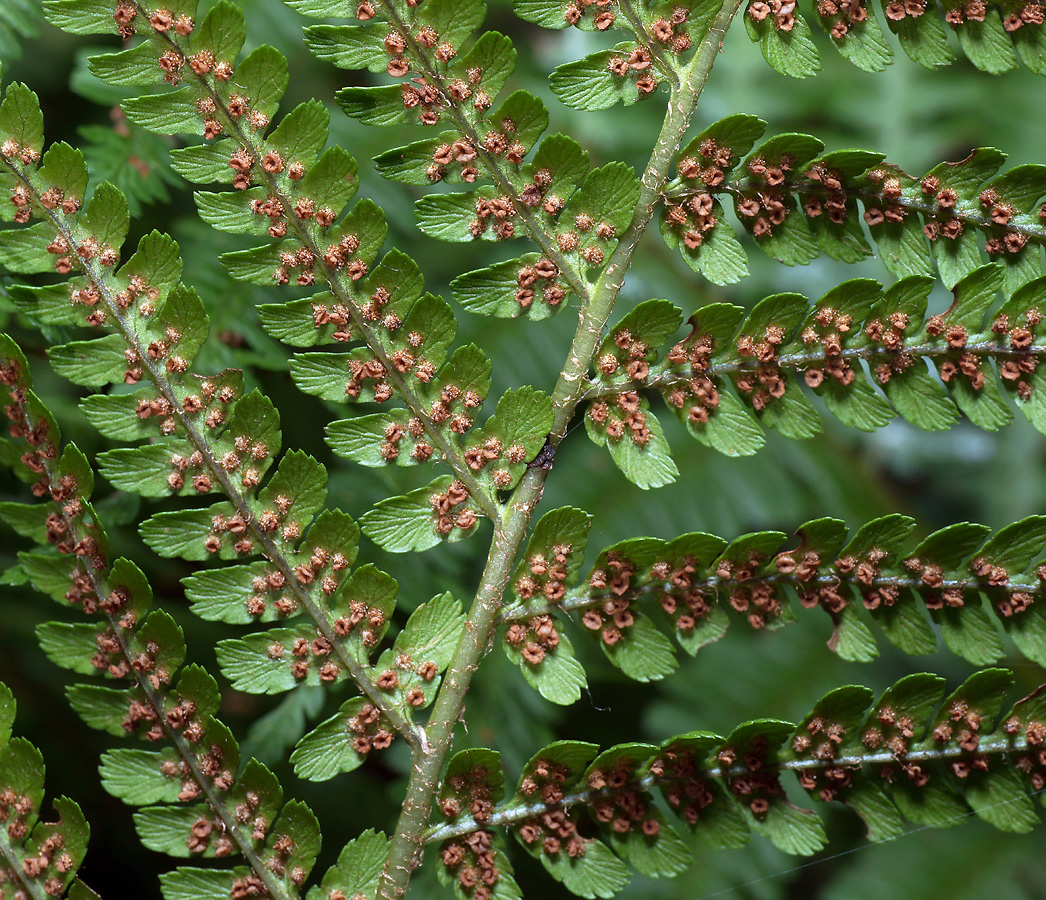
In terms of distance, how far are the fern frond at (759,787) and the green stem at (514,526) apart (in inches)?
2.1

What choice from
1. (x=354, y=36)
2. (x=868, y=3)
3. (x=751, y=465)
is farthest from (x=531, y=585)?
(x=751, y=465)

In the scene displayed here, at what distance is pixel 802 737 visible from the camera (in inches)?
69.9

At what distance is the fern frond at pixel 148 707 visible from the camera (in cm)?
174

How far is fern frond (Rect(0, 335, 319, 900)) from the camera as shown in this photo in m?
1.74

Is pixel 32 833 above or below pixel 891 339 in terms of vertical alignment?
below

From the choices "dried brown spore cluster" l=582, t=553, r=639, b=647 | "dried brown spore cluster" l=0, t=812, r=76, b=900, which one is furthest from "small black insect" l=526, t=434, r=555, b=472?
"dried brown spore cluster" l=0, t=812, r=76, b=900

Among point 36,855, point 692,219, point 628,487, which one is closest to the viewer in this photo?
point 36,855

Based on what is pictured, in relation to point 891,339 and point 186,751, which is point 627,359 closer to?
point 891,339

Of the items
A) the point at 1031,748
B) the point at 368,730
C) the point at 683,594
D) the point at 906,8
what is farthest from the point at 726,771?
the point at 906,8

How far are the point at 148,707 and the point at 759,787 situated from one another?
1.18m

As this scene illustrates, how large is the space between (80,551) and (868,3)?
1.87 meters

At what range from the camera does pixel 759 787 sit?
69.9 inches

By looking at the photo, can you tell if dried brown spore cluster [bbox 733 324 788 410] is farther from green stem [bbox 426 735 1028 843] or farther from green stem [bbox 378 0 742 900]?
green stem [bbox 426 735 1028 843]

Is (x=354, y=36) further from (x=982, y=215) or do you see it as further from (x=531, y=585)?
(x=982, y=215)
